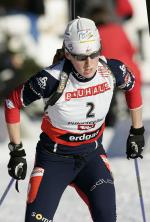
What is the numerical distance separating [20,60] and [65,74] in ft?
33.8

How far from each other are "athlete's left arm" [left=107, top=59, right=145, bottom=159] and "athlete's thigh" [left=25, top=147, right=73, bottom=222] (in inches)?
23.1

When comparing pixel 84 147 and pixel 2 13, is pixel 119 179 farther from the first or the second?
pixel 2 13

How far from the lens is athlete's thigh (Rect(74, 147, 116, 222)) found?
230 inches

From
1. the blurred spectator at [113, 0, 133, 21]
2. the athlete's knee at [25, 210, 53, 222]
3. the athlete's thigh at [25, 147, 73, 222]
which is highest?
the athlete's thigh at [25, 147, 73, 222]

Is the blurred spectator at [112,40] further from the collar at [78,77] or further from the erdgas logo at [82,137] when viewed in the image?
the collar at [78,77]

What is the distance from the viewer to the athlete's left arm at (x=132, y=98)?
5.88m

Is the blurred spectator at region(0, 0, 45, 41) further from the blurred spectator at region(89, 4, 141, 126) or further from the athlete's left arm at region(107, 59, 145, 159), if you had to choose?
the athlete's left arm at region(107, 59, 145, 159)

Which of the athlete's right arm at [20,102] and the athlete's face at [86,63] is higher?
the athlete's face at [86,63]

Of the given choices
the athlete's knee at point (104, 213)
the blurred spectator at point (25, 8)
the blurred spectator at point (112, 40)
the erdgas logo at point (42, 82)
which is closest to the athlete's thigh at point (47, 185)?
the athlete's knee at point (104, 213)

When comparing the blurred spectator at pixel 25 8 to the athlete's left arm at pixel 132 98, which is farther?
the blurred spectator at pixel 25 8

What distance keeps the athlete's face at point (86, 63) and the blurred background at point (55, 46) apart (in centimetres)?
237

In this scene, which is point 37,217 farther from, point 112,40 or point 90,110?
point 112,40

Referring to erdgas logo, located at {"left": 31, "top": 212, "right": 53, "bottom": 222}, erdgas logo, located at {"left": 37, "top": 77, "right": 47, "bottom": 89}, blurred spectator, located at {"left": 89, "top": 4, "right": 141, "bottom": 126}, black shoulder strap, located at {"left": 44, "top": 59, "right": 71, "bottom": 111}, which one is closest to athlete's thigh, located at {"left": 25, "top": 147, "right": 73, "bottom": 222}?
erdgas logo, located at {"left": 31, "top": 212, "right": 53, "bottom": 222}

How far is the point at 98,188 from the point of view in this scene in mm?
5859
